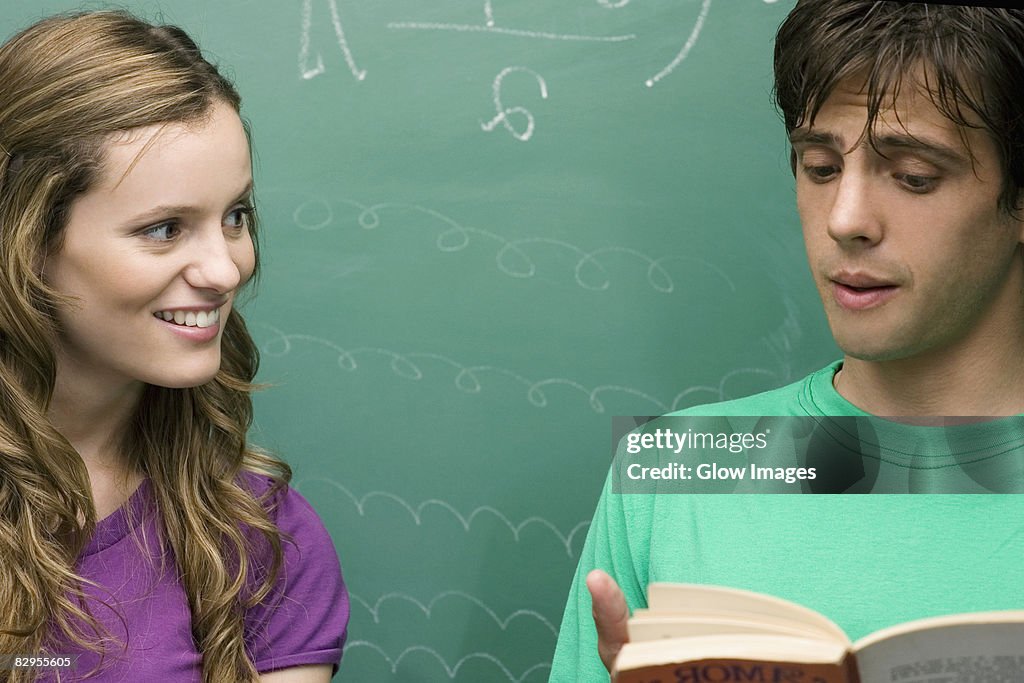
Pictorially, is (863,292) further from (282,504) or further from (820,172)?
(282,504)

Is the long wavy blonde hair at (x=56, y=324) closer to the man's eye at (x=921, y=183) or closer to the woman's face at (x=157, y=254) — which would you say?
the woman's face at (x=157, y=254)

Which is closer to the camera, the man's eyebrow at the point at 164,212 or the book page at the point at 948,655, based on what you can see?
the book page at the point at 948,655

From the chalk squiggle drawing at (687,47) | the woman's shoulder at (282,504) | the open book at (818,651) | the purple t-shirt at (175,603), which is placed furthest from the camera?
the chalk squiggle drawing at (687,47)

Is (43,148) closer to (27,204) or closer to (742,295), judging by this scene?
(27,204)

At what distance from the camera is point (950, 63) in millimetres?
980

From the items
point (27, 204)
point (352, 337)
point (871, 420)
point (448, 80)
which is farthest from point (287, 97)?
point (871, 420)

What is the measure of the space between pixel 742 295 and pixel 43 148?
78 centimetres

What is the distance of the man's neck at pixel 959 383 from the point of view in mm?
Answer: 1052

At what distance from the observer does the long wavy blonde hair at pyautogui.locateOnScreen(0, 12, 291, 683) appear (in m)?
1.03

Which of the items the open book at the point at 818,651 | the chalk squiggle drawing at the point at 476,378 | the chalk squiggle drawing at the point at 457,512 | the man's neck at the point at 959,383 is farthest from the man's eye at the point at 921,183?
the chalk squiggle drawing at the point at 457,512

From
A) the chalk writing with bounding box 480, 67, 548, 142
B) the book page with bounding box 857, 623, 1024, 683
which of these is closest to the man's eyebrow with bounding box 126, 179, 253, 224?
the chalk writing with bounding box 480, 67, 548, 142

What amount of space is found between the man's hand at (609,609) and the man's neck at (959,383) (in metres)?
0.35

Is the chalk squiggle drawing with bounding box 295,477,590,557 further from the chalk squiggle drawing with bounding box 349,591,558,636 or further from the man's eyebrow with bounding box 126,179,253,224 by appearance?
the man's eyebrow with bounding box 126,179,253,224

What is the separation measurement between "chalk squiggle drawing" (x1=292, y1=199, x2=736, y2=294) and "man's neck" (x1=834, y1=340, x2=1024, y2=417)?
359 millimetres
